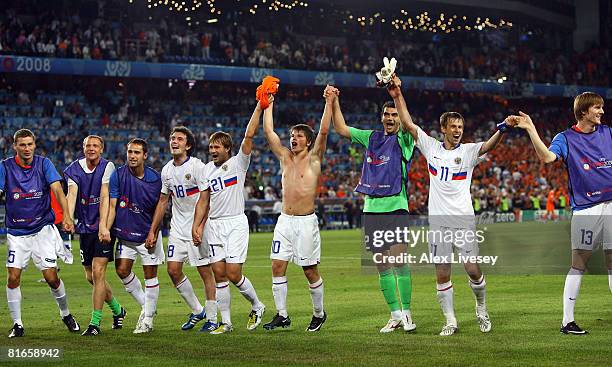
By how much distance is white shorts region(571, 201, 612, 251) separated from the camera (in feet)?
35.4

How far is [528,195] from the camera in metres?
54.2

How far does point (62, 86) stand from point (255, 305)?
3950 centimetres

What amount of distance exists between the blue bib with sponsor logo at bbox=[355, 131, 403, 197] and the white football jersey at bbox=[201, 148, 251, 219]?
4.86 feet

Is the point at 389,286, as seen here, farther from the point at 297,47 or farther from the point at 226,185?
the point at 297,47

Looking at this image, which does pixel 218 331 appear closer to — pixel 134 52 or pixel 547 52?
pixel 134 52

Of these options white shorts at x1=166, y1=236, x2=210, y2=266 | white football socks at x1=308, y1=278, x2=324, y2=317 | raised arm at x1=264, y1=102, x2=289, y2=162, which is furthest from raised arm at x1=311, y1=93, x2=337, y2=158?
white shorts at x1=166, y1=236, x2=210, y2=266

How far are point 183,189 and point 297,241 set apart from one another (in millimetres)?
1580

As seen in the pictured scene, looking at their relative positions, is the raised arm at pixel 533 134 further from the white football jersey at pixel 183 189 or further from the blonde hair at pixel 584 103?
the white football jersey at pixel 183 189

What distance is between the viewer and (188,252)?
12336 mm

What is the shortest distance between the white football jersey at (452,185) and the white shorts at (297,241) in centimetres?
144

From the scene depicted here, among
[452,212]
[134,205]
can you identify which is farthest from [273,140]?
[452,212]

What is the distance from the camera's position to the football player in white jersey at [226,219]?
12.0 m

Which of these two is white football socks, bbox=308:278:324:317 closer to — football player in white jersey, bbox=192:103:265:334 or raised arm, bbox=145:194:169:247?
football player in white jersey, bbox=192:103:265:334

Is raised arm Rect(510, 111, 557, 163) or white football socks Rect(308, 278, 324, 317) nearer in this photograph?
raised arm Rect(510, 111, 557, 163)
